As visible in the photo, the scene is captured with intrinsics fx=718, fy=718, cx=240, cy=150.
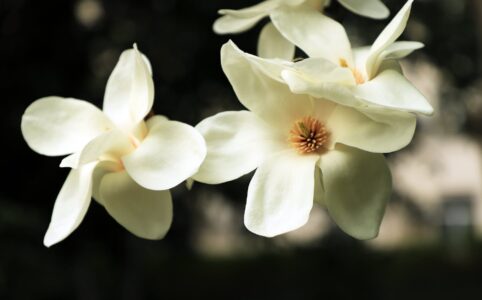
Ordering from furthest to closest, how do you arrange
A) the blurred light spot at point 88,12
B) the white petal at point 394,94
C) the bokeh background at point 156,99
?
the blurred light spot at point 88,12 < the bokeh background at point 156,99 < the white petal at point 394,94

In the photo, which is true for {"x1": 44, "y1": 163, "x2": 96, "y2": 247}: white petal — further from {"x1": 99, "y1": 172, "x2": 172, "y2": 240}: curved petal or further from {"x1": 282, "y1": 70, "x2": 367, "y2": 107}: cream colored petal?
{"x1": 282, "y1": 70, "x2": 367, "y2": 107}: cream colored petal

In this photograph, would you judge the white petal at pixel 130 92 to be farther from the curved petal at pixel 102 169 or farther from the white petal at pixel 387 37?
the white petal at pixel 387 37

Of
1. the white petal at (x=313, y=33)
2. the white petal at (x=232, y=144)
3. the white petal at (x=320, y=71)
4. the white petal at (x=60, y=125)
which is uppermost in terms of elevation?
the white petal at (x=320, y=71)

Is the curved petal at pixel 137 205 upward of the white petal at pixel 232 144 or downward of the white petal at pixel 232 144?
downward

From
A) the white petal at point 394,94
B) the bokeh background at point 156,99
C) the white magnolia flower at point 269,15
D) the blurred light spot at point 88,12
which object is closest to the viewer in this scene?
the white petal at point 394,94

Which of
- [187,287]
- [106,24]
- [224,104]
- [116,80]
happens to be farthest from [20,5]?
[187,287]

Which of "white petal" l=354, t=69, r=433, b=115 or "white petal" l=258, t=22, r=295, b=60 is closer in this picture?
"white petal" l=354, t=69, r=433, b=115

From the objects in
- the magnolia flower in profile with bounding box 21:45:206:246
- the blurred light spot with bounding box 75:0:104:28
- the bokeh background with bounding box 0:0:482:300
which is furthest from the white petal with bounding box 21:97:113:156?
the blurred light spot with bounding box 75:0:104:28

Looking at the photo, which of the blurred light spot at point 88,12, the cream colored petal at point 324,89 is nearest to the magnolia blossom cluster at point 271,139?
the cream colored petal at point 324,89
